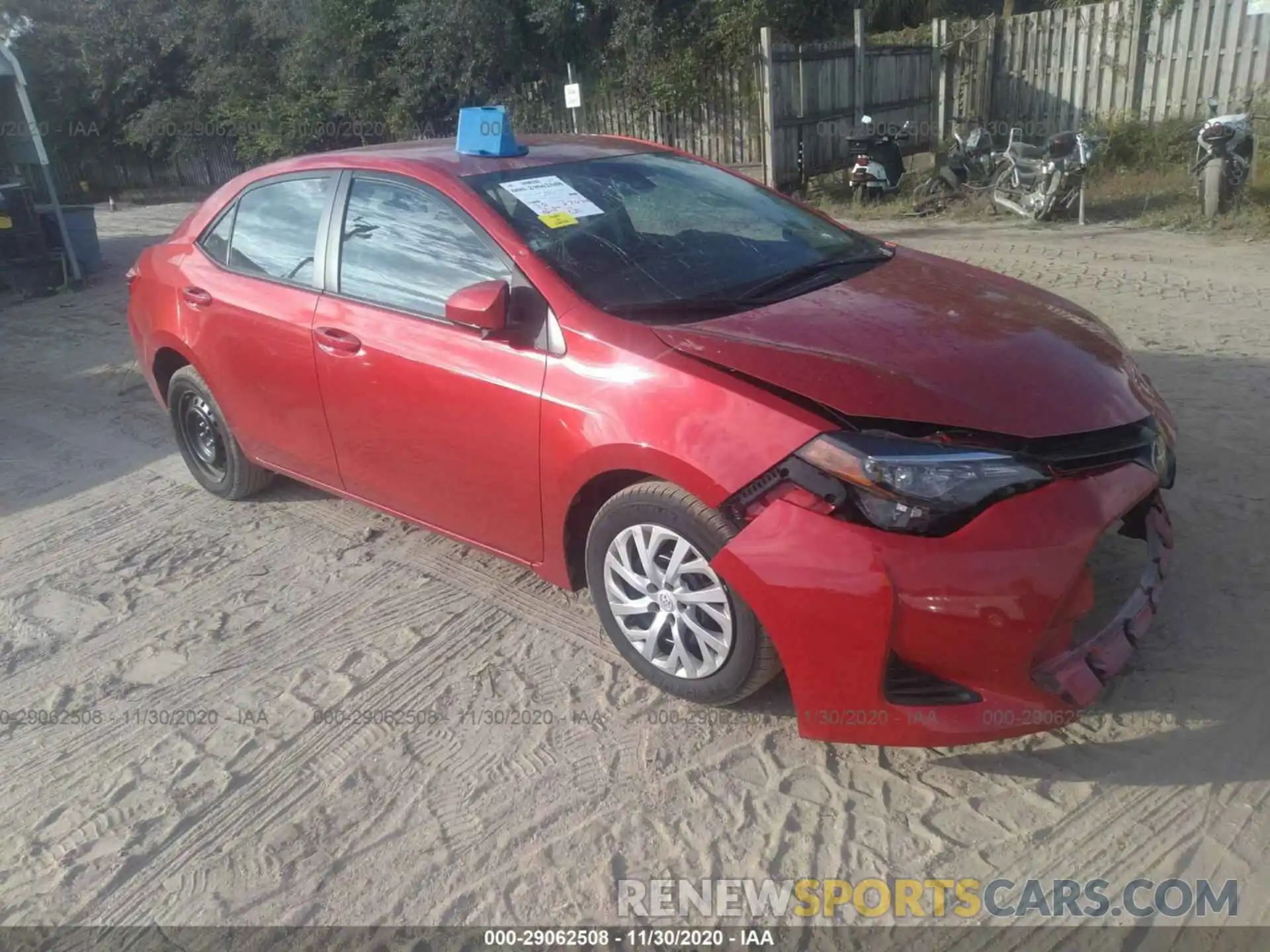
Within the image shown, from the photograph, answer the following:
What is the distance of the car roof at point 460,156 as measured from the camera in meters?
3.86

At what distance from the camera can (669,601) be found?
3.10 metres

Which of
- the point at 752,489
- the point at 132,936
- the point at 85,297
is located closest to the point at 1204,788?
the point at 752,489

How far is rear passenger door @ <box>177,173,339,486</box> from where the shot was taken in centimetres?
414

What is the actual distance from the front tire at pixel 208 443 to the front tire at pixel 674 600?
2450 millimetres

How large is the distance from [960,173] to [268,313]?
393 inches

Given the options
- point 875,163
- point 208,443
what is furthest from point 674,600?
point 875,163

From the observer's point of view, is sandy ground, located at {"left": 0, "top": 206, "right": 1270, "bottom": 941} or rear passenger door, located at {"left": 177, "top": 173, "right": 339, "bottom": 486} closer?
sandy ground, located at {"left": 0, "top": 206, "right": 1270, "bottom": 941}

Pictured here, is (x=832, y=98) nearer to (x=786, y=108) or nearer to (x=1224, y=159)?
(x=786, y=108)

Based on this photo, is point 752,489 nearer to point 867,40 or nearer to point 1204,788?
point 1204,788

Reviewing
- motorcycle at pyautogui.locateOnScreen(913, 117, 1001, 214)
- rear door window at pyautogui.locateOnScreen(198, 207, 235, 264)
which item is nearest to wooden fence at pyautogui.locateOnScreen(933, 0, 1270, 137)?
motorcycle at pyautogui.locateOnScreen(913, 117, 1001, 214)

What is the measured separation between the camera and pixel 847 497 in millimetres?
2648

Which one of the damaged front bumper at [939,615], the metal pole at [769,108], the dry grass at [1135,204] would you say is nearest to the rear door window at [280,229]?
the damaged front bumper at [939,615]

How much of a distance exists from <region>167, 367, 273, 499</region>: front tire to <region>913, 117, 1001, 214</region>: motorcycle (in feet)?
31.0

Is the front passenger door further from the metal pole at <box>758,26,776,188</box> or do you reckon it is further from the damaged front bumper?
the metal pole at <box>758,26,776,188</box>
